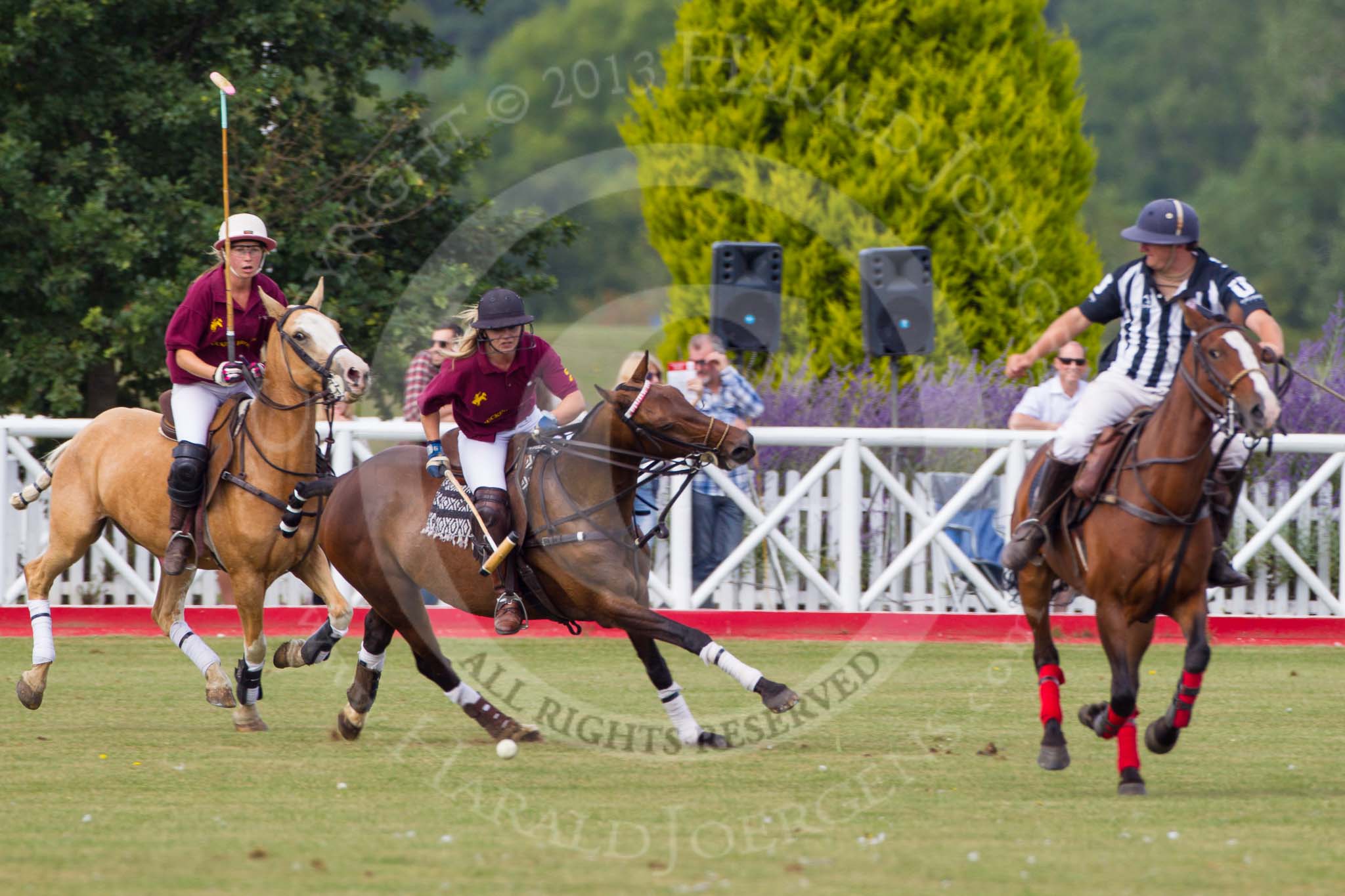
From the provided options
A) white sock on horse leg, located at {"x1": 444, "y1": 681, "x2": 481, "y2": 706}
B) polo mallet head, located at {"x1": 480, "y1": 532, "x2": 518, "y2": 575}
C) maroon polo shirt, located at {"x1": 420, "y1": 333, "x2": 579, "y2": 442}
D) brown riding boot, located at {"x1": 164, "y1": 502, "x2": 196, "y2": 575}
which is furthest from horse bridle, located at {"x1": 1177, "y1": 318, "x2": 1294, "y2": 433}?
brown riding boot, located at {"x1": 164, "y1": 502, "x2": 196, "y2": 575}

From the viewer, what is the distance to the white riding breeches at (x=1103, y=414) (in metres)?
8.12

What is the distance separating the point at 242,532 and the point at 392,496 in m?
0.96

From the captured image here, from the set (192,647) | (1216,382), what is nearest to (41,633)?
(192,647)

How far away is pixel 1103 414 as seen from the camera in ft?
26.8

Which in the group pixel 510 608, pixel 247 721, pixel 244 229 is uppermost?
pixel 244 229

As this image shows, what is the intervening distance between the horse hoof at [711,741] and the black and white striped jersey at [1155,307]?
252 centimetres

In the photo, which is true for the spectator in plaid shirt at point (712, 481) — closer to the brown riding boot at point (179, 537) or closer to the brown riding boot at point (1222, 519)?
the brown riding boot at point (179, 537)

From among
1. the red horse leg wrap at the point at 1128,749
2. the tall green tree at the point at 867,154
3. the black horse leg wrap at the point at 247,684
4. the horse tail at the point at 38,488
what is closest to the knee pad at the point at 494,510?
the black horse leg wrap at the point at 247,684

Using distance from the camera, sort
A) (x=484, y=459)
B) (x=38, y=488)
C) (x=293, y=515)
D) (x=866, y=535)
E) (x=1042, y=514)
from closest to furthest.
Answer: (x=1042, y=514)
(x=484, y=459)
(x=293, y=515)
(x=38, y=488)
(x=866, y=535)

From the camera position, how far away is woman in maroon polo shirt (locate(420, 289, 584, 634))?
8.42m

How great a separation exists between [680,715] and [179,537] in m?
2.97

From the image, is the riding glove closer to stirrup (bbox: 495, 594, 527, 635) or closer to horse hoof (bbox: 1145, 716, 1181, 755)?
stirrup (bbox: 495, 594, 527, 635)

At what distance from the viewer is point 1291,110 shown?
51.8 meters

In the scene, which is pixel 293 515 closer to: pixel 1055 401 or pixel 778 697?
pixel 778 697
